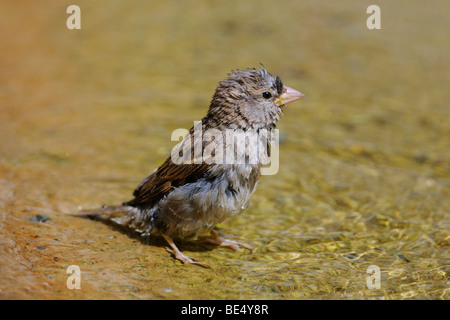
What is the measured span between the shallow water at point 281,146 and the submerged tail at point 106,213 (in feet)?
0.26

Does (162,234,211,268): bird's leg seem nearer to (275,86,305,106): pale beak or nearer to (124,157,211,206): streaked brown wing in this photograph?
(124,157,211,206): streaked brown wing

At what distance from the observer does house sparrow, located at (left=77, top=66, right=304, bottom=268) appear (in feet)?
13.5

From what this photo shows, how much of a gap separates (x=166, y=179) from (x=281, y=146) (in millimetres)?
2480

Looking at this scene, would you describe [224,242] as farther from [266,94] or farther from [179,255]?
[266,94]

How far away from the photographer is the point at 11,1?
11703mm

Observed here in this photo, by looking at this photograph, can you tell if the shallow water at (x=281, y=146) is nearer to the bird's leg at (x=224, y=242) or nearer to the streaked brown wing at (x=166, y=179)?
the bird's leg at (x=224, y=242)

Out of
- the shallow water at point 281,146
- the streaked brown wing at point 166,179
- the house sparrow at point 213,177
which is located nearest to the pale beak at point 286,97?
the house sparrow at point 213,177

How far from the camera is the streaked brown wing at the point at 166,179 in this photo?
13.7 ft

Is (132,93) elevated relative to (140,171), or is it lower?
elevated

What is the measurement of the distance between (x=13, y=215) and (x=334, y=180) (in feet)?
10.6

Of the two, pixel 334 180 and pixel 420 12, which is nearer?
pixel 334 180

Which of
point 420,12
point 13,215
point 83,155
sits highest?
point 420,12

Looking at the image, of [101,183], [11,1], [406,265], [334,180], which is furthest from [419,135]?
[11,1]
